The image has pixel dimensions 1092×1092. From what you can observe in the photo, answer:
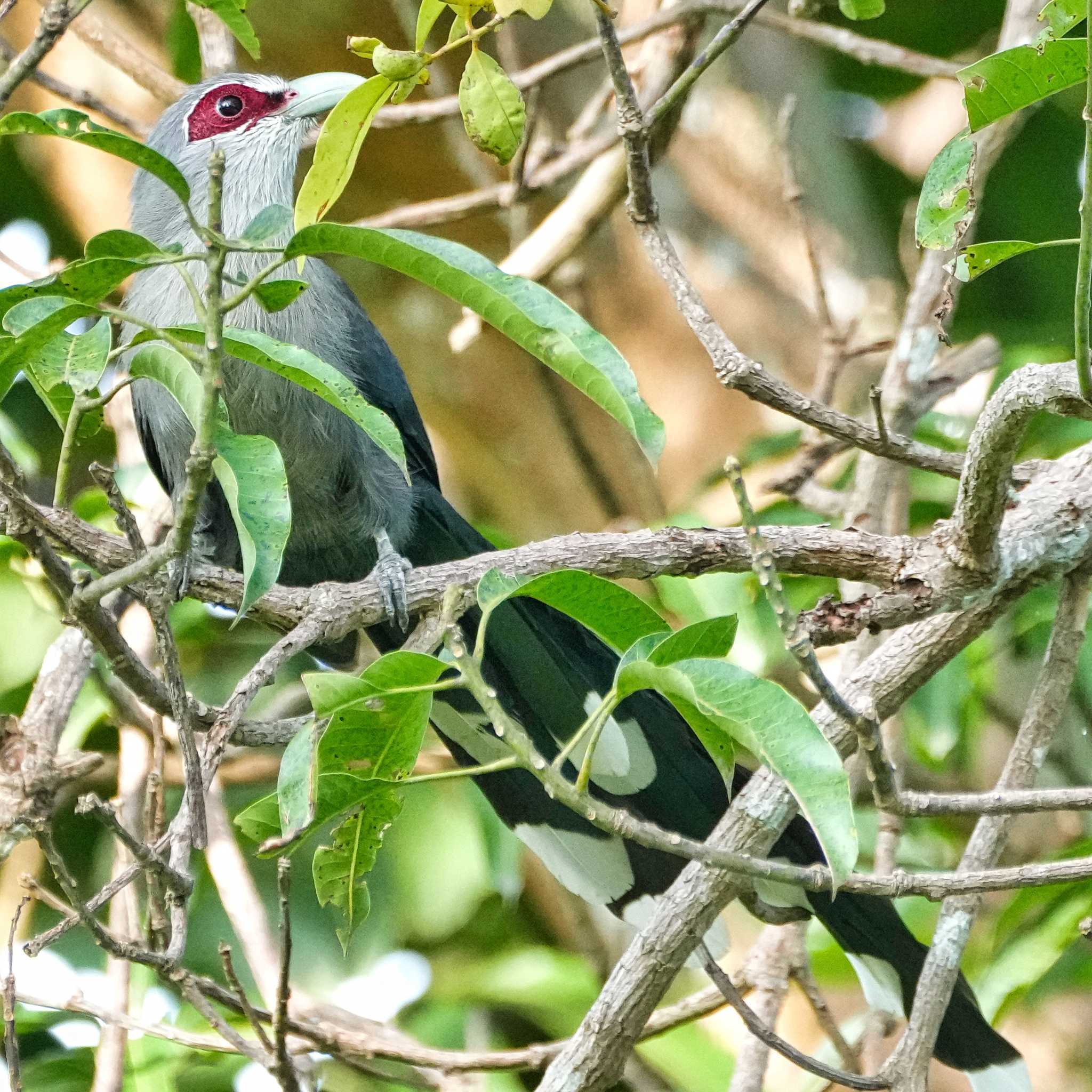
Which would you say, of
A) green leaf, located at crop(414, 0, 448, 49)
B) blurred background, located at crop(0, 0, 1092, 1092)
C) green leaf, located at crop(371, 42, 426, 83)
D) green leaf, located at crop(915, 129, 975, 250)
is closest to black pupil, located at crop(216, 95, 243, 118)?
blurred background, located at crop(0, 0, 1092, 1092)

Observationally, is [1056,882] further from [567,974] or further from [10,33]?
[10,33]

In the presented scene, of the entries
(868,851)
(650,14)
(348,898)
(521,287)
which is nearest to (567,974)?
(868,851)

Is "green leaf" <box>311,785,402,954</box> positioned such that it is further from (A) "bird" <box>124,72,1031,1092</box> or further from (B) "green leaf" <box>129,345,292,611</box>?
(A) "bird" <box>124,72,1031,1092</box>

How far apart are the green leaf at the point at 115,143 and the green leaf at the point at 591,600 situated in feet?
1.90

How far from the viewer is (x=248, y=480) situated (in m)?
1.51

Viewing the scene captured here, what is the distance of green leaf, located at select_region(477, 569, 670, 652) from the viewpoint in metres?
1.60

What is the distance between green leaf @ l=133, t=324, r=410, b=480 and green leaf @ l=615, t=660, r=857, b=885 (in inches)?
17.0

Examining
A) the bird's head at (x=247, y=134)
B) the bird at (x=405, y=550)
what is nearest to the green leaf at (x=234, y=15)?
the bird at (x=405, y=550)

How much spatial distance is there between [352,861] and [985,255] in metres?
1.20

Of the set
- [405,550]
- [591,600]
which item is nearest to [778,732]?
[591,600]

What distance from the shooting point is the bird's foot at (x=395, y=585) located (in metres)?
2.36

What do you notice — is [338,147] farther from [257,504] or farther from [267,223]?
[257,504]

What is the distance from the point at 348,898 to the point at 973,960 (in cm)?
190

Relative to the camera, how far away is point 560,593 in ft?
5.40
